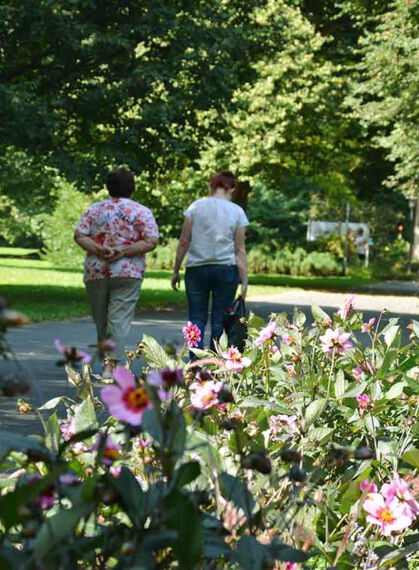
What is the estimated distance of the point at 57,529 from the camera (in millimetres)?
1910

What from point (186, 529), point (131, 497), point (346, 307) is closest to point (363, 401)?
point (346, 307)

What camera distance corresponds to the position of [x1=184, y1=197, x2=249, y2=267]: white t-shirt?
9.74 metres

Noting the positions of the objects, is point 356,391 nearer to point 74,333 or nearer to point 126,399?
point 126,399

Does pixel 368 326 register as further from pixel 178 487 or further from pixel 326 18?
pixel 326 18

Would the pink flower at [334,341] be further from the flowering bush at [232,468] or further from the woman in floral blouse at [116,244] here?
the woman in floral blouse at [116,244]

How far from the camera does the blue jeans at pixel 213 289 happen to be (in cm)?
982

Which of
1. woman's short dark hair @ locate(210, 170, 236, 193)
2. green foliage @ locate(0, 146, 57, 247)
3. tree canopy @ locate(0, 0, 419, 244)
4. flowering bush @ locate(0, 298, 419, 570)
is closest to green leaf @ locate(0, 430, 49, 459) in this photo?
flowering bush @ locate(0, 298, 419, 570)

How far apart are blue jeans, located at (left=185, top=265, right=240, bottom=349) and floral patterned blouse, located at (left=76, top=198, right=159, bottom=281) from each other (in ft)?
2.99

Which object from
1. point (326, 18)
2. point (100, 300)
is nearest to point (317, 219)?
point (326, 18)

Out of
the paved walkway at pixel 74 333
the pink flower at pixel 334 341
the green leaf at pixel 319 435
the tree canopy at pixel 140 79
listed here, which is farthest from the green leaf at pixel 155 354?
the tree canopy at pixel 140 79

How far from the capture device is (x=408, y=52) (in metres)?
29.8

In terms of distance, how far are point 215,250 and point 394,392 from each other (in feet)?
16.5

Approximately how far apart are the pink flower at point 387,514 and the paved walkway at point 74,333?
63 centimetres

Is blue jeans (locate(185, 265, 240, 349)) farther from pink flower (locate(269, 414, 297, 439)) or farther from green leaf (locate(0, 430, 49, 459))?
green leaf (locate(0, 430, 49, 459))
